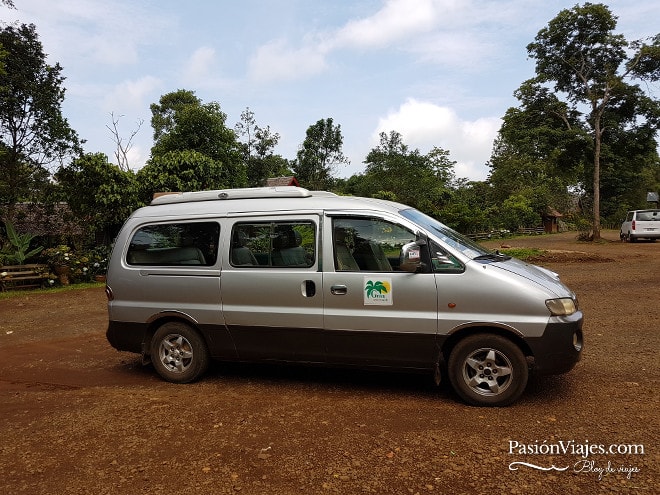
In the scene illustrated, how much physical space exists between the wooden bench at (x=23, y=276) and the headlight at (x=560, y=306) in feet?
48.3

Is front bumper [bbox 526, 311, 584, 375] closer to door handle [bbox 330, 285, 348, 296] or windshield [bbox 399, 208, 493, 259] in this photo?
windshield [bbox 399, 208, 493, 259]

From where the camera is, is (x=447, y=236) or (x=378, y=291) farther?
(x=447, y=236)

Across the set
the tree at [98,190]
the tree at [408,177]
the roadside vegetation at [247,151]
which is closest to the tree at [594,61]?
the roadside vegetation at [247,151]

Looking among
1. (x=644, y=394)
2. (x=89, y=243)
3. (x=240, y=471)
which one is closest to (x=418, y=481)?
(x=240, y=471)

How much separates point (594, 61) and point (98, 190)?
78.6 ft

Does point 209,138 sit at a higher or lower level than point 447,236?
higher

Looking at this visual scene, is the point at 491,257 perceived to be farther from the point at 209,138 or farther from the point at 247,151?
the point at 247,151

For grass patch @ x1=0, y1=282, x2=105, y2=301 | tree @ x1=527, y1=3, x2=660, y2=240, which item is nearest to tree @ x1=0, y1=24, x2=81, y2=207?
grass patch @ x1=0, y1=282, x2=105, y2=301

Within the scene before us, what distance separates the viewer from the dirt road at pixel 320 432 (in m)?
2.94

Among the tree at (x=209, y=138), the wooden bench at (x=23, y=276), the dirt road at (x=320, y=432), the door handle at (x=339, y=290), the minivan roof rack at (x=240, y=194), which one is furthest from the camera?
the tree at (x=209, y=138)

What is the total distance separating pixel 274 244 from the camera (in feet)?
15.3

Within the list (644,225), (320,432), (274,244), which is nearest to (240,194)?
(274,244)

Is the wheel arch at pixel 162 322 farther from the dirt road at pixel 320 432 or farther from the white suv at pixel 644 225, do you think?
the white suv at pixel 644 225

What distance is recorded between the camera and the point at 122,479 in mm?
3025
